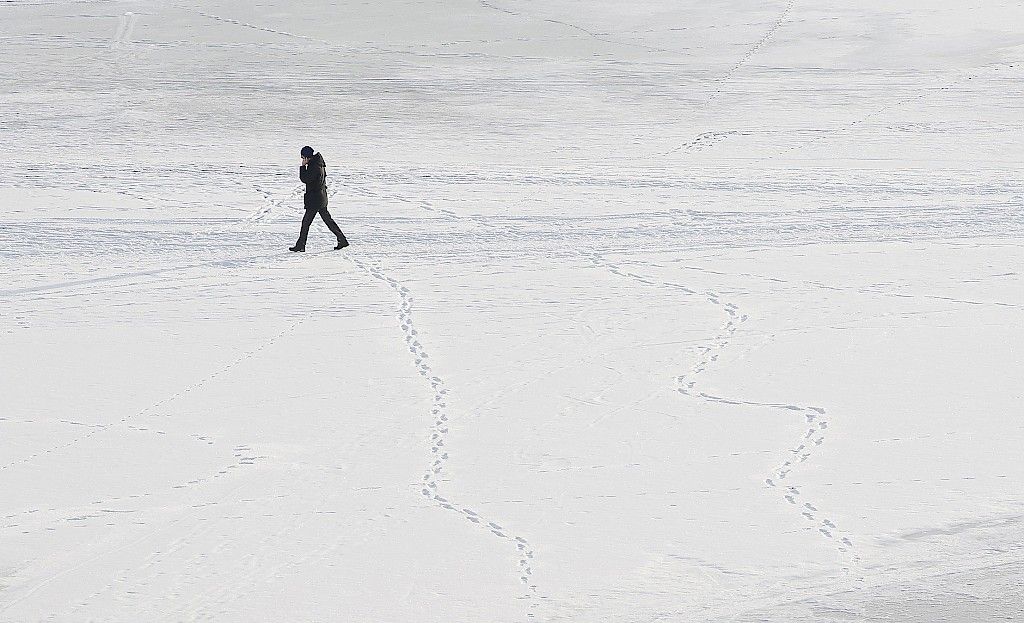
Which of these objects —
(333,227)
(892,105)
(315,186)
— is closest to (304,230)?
(333,227)

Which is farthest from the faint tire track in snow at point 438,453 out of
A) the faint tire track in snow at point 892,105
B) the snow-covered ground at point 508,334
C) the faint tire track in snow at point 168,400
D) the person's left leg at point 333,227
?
the faint tire track in snow at point 892,105

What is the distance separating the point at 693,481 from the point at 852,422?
47.4 inches

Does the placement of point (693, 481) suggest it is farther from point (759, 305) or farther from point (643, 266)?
point (643, 266)

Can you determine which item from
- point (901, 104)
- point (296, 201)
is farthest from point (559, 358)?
point (901, 104)

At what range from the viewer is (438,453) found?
244 inches

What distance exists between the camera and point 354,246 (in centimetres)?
1084

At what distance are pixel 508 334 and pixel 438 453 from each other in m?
2.27

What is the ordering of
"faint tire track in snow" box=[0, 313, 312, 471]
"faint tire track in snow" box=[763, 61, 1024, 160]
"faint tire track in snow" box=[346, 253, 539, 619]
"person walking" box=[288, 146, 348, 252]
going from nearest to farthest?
"faint tire track in snow" box=[346, 253, 539, 619]
"faint tire track in snow" box=[0, 313, 312, 471]
"person walking" box=[288, 146, 348, 252]
"faint tire track in snow" box=[763, 61, 1024, 160]

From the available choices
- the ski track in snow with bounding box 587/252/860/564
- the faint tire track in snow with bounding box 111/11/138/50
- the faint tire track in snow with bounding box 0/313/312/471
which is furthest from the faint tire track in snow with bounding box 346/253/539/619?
the faint tire track in snow with bounding box 111/11/138/50

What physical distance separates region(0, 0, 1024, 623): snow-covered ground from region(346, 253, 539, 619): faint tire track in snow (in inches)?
0.8

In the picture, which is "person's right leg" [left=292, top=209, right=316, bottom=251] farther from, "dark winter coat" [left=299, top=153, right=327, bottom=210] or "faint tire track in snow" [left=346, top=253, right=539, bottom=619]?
"faint tire track in snow" [left=346, top=253, right=539, bottom=619]

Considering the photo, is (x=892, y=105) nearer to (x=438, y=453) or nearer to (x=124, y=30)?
(x=124, y=30)

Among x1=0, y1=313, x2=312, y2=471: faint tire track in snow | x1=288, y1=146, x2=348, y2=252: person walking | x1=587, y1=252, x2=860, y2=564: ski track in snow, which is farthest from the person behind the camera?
x1=288, y1=146, x2=348, y2=252: person walking

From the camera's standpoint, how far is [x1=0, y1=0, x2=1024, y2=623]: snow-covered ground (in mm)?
4941
